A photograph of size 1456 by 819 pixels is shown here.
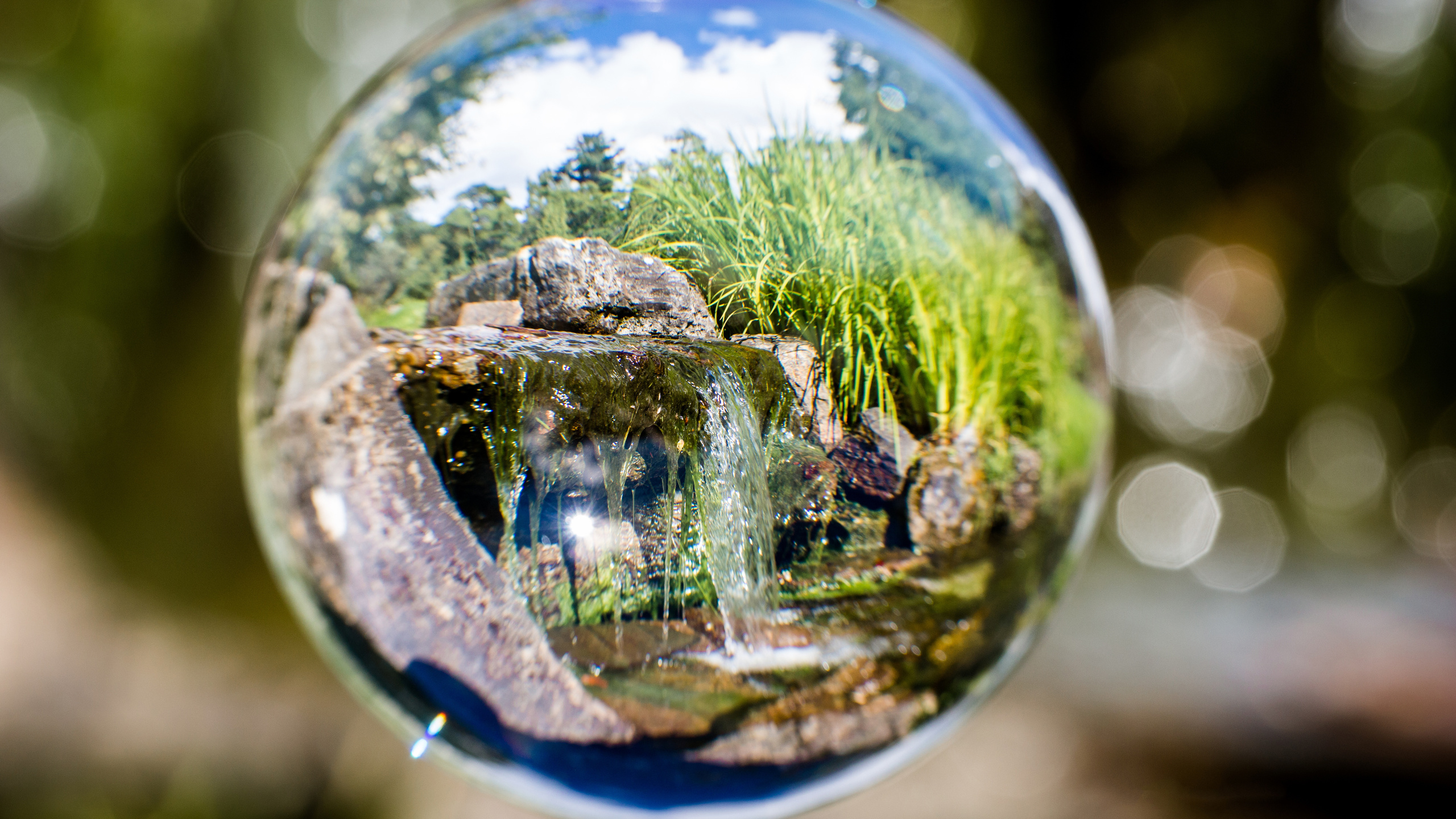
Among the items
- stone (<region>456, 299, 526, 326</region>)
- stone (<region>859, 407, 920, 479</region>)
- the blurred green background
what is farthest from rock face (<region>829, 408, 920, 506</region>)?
the blurred green background

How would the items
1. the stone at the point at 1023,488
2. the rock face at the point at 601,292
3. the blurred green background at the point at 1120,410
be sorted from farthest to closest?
the blurred green background at the point at 1120,410 < the stone at the point at 1023,488 < the rock face at the point at 601,292

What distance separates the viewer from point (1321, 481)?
3.07m

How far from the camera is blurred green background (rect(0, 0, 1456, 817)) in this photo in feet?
8.07

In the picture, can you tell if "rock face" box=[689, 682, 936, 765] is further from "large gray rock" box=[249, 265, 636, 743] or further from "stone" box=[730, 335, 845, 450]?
"stone" box=[730, 335, 845, 450]

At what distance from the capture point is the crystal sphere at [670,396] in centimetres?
56

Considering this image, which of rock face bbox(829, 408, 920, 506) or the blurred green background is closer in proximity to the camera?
rock face bbox(829, 408, 920, 506)

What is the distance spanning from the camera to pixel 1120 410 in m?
3.06

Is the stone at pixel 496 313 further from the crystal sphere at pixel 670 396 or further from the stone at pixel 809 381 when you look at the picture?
the stone at pixel 809 381

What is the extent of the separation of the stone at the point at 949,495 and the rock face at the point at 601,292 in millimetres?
176

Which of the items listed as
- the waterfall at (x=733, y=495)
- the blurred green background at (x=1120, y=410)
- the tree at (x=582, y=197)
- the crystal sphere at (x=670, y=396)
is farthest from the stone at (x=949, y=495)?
the blurred green background at (x=1120, y=410)

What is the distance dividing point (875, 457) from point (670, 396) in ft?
0.45

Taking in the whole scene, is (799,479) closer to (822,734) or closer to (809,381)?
(809,381)

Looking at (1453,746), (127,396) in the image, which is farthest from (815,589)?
(1453,746)

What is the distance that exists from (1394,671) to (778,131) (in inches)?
129
